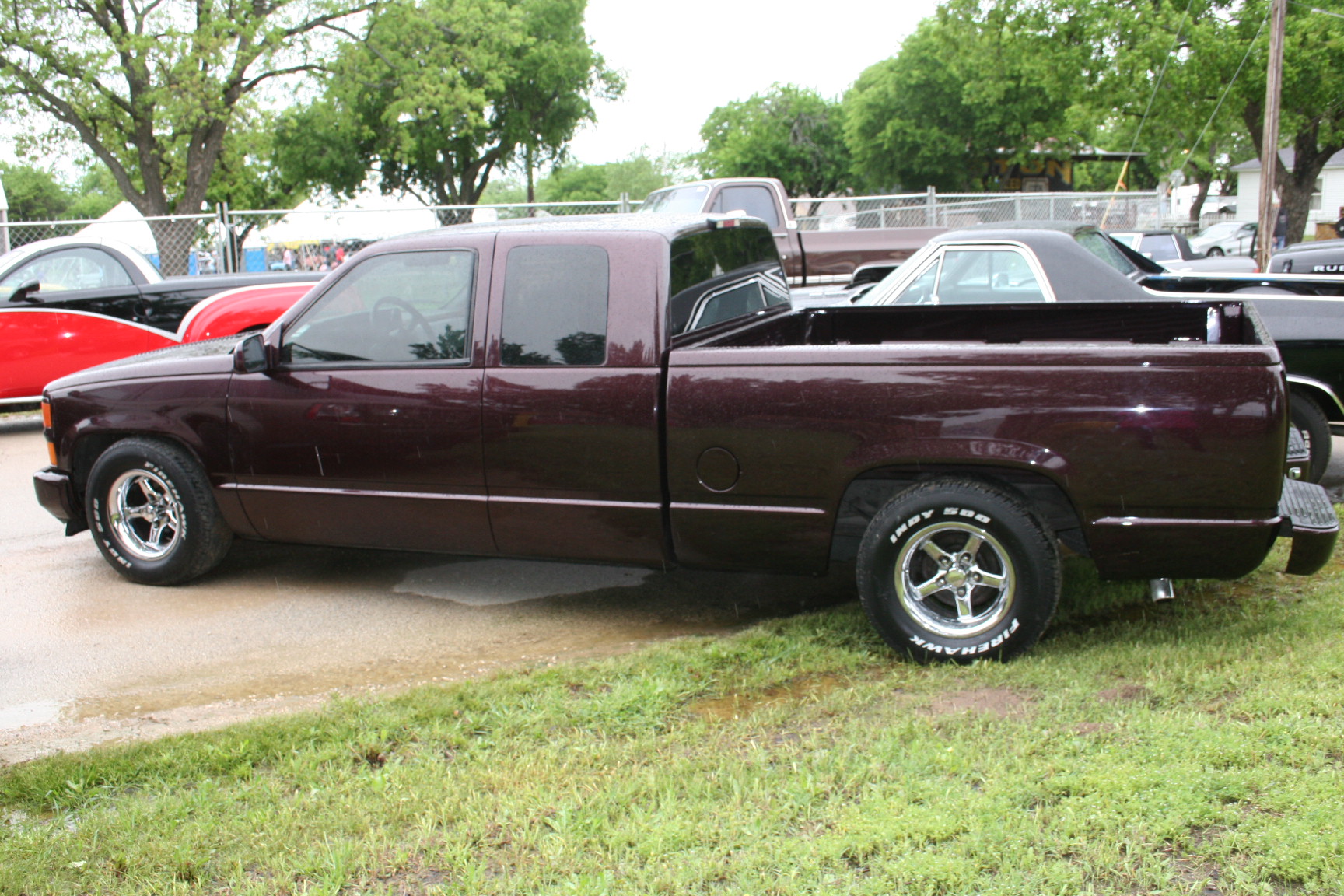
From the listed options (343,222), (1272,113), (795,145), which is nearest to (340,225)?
(343,222)

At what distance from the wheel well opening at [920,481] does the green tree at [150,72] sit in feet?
87.8

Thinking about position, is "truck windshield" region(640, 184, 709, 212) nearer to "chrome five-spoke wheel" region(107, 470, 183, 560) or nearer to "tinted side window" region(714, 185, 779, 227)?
"tinted side window" region(714, 185, 779, 227)

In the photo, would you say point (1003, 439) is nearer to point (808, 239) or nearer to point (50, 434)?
point (50, 434)

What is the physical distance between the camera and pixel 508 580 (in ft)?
19.1

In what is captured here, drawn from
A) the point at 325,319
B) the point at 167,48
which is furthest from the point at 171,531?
the point at 167,48

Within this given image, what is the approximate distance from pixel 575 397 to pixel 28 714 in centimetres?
246

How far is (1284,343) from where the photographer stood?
6496mm

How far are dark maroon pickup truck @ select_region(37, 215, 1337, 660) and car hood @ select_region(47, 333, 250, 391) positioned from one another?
2cm

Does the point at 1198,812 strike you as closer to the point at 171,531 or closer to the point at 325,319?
the point at 325,319

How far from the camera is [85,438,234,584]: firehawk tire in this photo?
552 centimetres

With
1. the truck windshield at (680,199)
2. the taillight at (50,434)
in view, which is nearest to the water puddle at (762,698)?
the taillight at (50,434)

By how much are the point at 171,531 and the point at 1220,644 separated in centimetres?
493

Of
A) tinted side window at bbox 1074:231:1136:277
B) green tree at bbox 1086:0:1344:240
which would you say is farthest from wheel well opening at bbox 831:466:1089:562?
green tree at bbox 1086:0:1344:240

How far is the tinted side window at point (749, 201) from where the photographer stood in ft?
46.8
